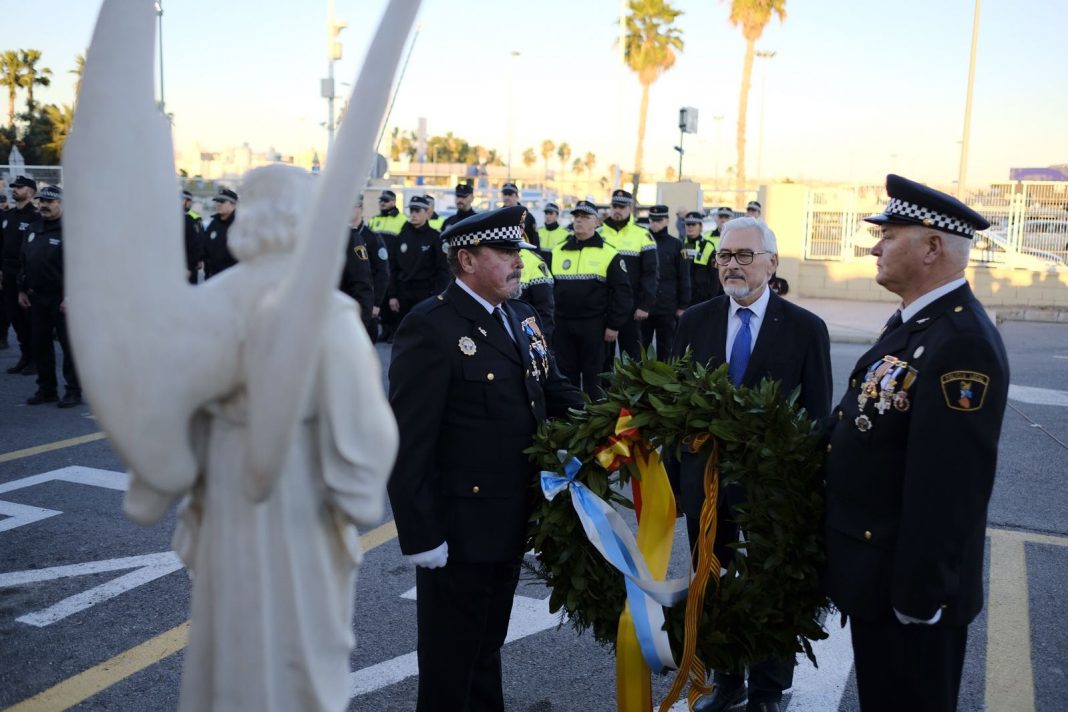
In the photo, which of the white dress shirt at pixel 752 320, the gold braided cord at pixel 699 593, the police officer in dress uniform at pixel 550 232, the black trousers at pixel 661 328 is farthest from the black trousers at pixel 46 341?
the gold braided cord at pixel 699 593

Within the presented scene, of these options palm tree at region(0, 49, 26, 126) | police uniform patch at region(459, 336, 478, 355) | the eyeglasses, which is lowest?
police uniform patch at region(459, 336, 478, 355)

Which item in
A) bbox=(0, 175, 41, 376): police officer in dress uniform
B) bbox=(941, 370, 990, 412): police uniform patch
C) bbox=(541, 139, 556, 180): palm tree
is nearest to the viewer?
bbox=(941, 370, 990, 412): police uniform patch

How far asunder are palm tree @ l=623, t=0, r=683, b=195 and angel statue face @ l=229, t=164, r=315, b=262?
145ft

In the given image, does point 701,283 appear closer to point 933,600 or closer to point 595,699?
point 595,699

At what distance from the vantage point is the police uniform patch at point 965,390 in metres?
2.70

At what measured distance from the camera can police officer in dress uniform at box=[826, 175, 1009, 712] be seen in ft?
8.87

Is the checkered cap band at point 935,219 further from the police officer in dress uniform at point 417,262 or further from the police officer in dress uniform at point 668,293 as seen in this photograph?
the police officer in dress uniform at point 417,262

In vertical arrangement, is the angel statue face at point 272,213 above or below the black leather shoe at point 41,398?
above

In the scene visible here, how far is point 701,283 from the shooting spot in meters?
13.7

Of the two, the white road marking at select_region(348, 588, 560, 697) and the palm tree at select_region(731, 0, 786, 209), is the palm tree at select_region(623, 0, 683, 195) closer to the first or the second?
the palm tree at select_region(731, 0, 786, 209)

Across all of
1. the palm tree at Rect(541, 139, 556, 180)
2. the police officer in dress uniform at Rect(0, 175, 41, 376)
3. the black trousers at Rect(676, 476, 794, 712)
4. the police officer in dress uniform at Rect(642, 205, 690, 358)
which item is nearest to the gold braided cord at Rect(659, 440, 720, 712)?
the black trousers at Rect(676, 476, 794, 712)

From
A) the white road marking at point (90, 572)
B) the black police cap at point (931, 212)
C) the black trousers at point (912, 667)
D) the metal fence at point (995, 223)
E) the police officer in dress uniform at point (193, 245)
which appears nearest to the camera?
the black trousers at point (912, 667)

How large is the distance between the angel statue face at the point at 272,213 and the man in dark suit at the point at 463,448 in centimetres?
150

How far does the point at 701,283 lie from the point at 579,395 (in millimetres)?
10280
